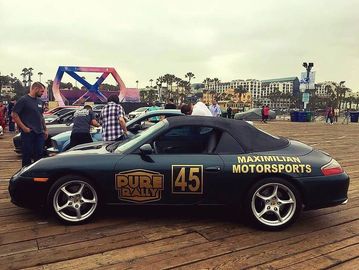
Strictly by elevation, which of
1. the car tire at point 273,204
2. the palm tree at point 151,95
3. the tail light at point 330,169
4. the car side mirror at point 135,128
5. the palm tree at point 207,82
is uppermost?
the palm tree at point 207,82

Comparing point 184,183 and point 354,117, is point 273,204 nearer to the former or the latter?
point 184,183

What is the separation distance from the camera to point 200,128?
4.34 metres

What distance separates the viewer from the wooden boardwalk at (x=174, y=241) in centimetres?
325

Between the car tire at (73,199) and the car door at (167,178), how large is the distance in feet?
1.12

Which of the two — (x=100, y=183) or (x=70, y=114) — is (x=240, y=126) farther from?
(x=70, y=114)

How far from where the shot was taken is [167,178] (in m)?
4.02

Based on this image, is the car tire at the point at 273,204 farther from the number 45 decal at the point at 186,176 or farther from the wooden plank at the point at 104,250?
the wooden plank at the point at 104,250

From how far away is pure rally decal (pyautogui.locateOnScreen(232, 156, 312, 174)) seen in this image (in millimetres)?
4043

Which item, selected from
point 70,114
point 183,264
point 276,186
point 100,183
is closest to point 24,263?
point 100,183

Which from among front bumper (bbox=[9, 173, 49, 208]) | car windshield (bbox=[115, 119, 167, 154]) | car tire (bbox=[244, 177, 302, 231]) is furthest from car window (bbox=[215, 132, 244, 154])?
front bumper (bbox=[9, 173, 49, 208])

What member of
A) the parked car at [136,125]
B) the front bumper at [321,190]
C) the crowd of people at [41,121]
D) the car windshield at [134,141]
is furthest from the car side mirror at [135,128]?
the front bumper at [321,190]

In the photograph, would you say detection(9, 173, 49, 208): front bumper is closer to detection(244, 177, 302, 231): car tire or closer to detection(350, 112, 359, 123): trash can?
detection(244, 177, 302, 231): car tire

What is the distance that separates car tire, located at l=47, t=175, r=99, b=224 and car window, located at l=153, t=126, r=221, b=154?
0.91 meters

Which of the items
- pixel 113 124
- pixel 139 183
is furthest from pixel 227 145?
pixel 113 124
